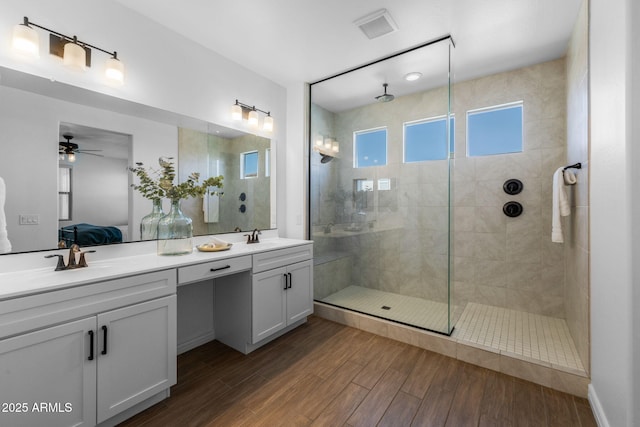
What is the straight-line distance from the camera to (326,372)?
200 cm

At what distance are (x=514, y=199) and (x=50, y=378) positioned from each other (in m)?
3.78

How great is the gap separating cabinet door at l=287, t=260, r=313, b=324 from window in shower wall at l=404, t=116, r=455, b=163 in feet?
5.83

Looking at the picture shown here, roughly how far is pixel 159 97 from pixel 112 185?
76cm

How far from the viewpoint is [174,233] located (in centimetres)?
200

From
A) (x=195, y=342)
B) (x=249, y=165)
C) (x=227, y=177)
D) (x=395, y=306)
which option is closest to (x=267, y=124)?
(x=249, y=165)

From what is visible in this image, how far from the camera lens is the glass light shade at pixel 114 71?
5.81 feet

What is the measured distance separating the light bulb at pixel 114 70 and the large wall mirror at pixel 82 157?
0.42 feet

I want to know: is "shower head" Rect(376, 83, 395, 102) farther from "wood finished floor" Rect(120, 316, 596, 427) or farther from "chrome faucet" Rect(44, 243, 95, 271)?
"chrome faucet" Rect(44, 243, 95, 271)

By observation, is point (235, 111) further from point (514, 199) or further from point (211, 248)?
point (514, 199)

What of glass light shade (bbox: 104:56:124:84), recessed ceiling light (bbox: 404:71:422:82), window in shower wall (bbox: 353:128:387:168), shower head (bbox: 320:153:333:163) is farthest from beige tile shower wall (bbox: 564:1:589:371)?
glass light shade (bbox: 104:56:124:84)

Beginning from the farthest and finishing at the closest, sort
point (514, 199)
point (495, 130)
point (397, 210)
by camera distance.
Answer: point (397, 210) < point (495, 130) < point (514, 199)

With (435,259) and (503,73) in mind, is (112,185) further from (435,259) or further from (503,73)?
(503,73)

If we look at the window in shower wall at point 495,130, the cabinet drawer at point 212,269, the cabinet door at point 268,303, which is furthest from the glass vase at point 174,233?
the window in shower wall at point 495,130

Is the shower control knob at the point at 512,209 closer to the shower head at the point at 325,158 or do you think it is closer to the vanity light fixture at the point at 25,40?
the shower head at the point at 325,158
